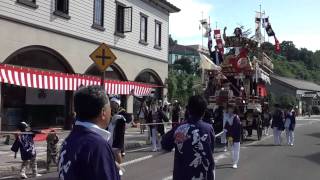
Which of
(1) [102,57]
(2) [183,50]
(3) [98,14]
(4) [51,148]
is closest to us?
(4) [51,148]

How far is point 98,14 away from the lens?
2673 cm

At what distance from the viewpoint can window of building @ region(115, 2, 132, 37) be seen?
2884 cm

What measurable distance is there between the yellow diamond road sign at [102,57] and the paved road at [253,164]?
2818 millimetres

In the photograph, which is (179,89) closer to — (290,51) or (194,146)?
(194,146)

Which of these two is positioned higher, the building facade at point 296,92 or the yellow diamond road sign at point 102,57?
the building facade at point 296,92

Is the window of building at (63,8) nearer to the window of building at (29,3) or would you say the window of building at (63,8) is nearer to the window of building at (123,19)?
the window of building at (29,3)

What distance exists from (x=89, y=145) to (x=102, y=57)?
39.6 feet

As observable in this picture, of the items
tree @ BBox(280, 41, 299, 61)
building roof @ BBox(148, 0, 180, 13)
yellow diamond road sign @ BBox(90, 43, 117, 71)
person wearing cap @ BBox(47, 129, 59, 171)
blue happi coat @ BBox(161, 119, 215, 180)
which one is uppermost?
tree @ BBox(280, 41, 299, 61)

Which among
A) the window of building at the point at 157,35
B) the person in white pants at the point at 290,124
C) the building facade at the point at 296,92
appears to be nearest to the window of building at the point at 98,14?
the window of building at the point at 157,35

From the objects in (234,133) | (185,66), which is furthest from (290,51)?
Answer: (234,133)

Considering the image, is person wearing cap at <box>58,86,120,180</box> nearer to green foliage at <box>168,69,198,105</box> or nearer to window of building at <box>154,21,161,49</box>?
window of building at <box>154,21,161,49</box>

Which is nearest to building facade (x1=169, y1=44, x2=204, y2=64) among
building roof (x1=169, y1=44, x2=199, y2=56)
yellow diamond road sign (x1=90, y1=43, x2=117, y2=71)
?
building roof (x1=169, y1=44, x2=199, y2=56)

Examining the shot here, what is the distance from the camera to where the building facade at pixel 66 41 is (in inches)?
797

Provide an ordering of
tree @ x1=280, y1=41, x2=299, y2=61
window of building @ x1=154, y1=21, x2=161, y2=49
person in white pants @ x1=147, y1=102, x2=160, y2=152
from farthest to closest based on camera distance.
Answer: tree @ x1=280, y1=41, x2=299, y2=61 → window of building @ x1=154, y1=21, x2=161, y2=49 → person in white pants @ x1=147, y1=102, x2=160, y2=152
